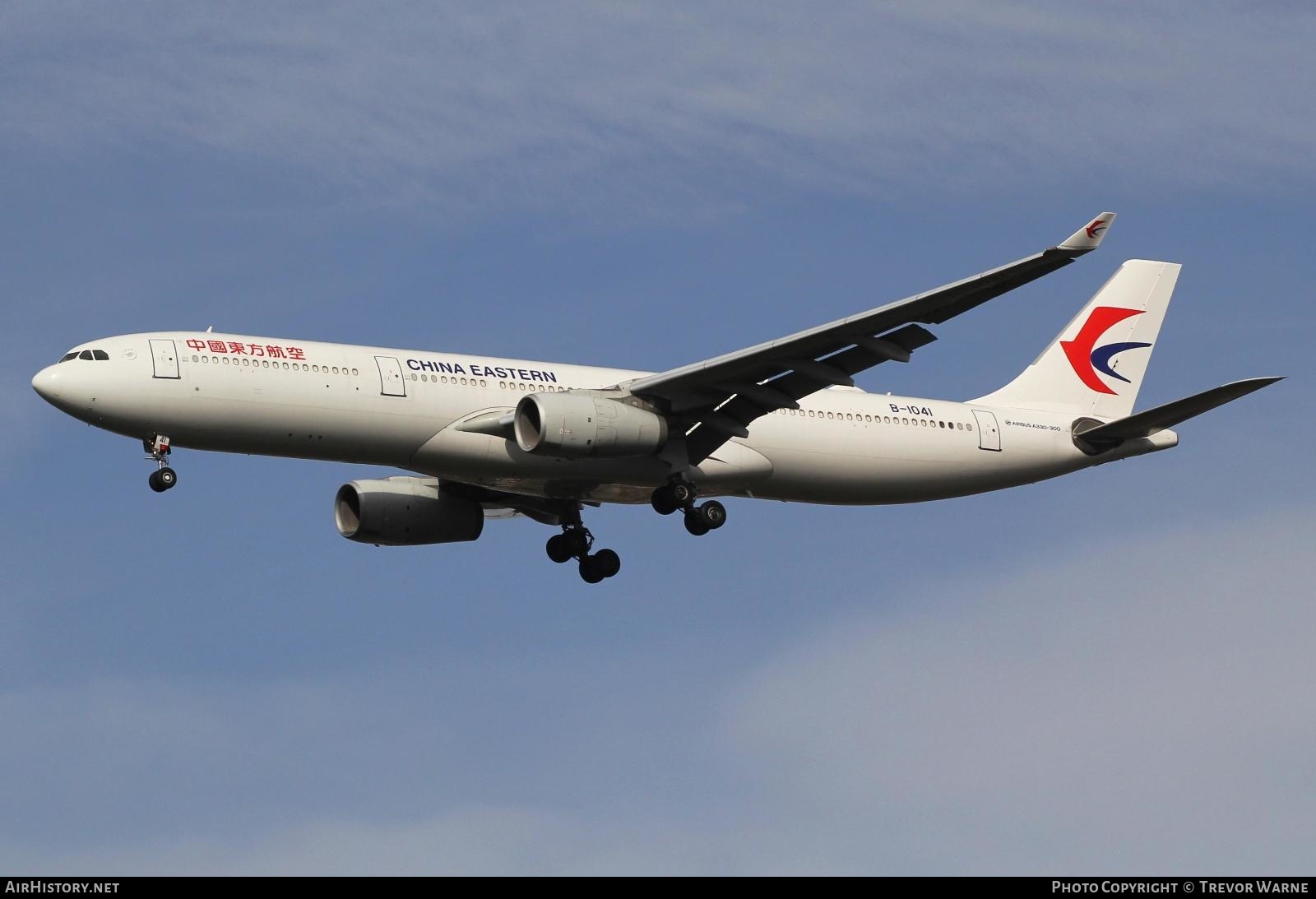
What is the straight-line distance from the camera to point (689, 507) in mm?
45125

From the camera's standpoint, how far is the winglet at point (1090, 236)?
35719mm

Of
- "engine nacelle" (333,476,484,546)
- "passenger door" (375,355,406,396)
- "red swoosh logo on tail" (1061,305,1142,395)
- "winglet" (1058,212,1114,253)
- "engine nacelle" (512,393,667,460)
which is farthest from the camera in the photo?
"red swoosh logo on tail" (1061,305,1142,395)

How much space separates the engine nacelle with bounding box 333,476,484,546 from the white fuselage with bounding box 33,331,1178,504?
3942 millimetres

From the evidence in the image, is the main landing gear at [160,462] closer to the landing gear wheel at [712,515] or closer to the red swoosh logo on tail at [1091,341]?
the landing gear wheel at [712,515]

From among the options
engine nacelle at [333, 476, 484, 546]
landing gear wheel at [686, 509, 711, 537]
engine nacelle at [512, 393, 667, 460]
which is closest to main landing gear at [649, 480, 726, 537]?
landing gear wheel at [686, 509, 711, 537]

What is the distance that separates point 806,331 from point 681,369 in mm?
3062

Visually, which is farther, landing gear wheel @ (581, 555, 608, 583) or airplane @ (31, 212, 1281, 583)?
landing gear wheel @ (581, 555, 608, 583)

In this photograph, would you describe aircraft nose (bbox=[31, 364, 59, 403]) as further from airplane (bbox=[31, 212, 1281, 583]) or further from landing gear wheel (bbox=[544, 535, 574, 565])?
landing gear wheel (bbox=[544, 535, 574, 565])

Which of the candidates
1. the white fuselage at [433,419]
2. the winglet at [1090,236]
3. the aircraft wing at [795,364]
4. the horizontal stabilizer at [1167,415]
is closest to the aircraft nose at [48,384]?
the white fuselage at [433,419]

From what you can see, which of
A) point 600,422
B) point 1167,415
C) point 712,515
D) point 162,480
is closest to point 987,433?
point 1167,415

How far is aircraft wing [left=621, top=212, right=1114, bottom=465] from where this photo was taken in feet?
128

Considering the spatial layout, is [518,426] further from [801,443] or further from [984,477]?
[984,477]
